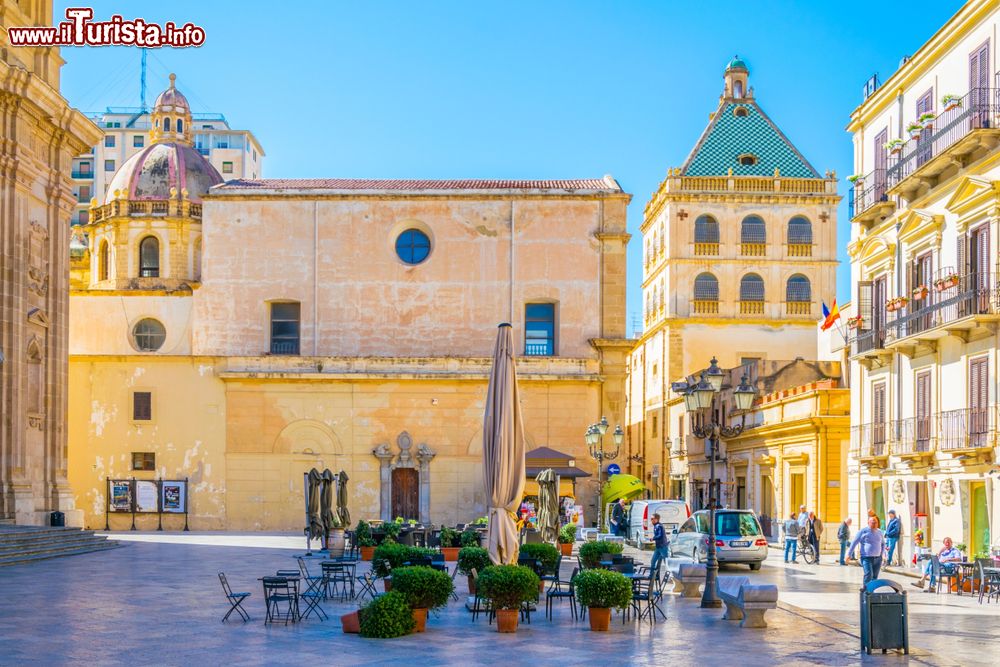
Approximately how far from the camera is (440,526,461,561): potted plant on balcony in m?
27.6

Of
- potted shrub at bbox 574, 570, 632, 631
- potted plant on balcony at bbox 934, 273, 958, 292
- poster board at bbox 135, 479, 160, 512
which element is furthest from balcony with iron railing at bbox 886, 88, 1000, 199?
poster board at bbox 135, 479, 160, 512

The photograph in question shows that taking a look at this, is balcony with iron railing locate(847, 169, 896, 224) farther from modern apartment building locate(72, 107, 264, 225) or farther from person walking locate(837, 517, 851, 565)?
modern apartment building locate(72, 107, 264, 225)

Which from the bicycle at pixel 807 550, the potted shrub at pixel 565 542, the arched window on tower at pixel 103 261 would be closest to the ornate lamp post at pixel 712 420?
the potted shrub at pixel 565 542

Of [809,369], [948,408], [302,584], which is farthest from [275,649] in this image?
[809,369]

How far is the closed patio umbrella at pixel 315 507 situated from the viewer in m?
30.3

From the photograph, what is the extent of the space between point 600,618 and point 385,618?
2.80 metres

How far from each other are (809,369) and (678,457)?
11.2 m

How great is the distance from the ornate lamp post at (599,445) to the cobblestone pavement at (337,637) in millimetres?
15402

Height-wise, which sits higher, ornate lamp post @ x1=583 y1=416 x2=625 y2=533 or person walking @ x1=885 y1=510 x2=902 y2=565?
ornate lamp post @ x1=583 y1=416 x2=625 y2=533

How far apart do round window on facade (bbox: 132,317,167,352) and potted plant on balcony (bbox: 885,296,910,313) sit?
26707 mm

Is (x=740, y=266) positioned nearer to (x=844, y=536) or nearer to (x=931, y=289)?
(x=844, y=536)

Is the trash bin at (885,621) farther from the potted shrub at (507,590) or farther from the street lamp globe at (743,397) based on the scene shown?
the street lamp globe at (743,397)

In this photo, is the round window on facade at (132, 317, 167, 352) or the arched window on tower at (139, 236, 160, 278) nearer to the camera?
the round window on facade at (132, 317, 167, 352)

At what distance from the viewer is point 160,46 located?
2856 cm
